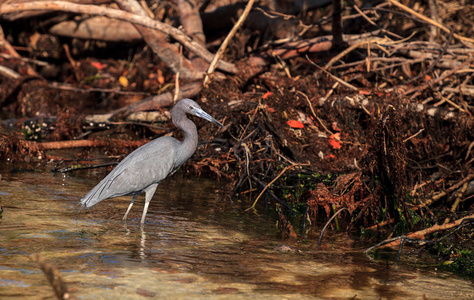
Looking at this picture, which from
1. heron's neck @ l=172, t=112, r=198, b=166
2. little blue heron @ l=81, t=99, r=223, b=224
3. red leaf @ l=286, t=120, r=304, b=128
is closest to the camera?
little blue heron @ l=81, t=99, r=223, b=224

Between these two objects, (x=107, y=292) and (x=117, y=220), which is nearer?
(x=107, y=292)

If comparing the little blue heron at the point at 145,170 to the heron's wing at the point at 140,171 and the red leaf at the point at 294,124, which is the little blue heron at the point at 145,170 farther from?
the red leaf at the point at 294,124

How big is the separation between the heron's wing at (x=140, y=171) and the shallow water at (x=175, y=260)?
302 mm

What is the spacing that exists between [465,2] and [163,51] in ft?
20.5

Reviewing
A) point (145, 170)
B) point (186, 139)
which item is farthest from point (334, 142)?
point (145, 170)

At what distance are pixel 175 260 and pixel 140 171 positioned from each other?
164 cm

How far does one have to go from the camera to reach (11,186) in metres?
6.53

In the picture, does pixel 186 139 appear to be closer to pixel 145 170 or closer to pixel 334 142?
pixel 145 170

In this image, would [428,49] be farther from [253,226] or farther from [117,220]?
[117,220]

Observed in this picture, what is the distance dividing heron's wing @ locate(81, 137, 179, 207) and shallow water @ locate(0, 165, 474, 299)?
0.99 feet

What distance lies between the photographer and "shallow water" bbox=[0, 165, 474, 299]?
3801 mm

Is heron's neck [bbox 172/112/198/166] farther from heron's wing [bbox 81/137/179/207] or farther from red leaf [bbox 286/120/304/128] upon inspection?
red leaf [bbox 286/120/304/128]

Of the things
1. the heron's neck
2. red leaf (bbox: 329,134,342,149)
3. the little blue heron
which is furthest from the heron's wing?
red leaf (bbox: 329,134,342,149)

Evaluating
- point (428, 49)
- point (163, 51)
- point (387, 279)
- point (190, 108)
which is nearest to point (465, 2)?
point (428, 49)
